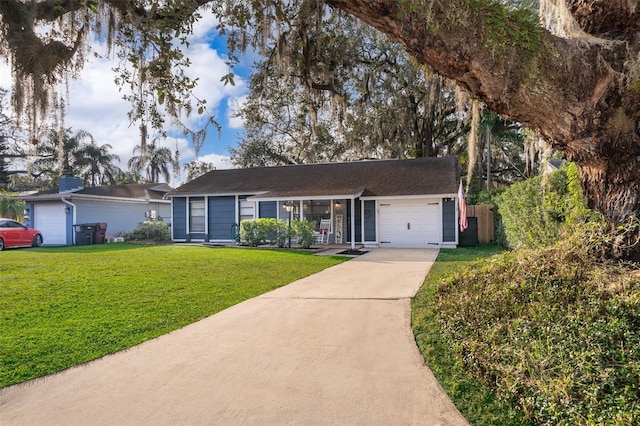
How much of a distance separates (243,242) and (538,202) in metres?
11.9

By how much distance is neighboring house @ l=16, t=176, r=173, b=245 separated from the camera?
1845cm

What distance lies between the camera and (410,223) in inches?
569

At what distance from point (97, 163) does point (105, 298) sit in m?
36.9

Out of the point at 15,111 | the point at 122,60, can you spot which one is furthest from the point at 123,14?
the point at 15,111

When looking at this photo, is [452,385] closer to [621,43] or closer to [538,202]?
[621,43]

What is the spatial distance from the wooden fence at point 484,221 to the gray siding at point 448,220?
1.14 m

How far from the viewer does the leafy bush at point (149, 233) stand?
18.5 meters

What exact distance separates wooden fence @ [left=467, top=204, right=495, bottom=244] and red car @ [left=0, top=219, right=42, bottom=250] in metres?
18.6

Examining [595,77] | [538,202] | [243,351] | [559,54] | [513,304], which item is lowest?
[243,351]

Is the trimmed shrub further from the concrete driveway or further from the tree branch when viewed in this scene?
the tree branch

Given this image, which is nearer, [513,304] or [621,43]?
[621,43]

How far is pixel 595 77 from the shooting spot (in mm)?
3127

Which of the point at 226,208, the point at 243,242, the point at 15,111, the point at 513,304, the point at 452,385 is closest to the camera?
the point at 452,385

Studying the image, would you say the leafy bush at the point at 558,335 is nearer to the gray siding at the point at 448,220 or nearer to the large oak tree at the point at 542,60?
the large oak tree at the point at 542,60
